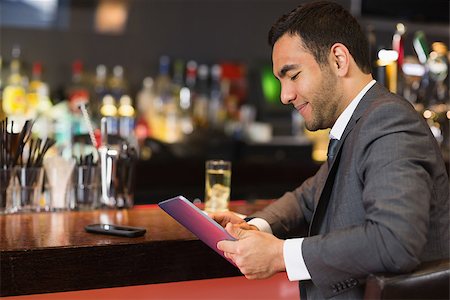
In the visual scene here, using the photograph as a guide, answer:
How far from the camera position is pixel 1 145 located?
2383mm

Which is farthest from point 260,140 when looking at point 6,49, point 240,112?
point 6,49

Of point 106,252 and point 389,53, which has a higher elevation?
point 389,53

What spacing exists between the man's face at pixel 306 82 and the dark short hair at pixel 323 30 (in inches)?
0.7

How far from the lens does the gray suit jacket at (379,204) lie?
1569 mm

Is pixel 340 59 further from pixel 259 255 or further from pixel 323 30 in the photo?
pixel 259 255

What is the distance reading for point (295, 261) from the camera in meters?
1.68

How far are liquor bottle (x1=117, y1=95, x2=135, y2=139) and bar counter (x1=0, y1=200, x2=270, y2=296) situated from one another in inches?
92.3

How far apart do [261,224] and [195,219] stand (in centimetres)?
40

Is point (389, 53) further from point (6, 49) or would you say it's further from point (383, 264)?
point (6, 49)

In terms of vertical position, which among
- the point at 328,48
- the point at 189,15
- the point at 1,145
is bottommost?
the point at 1,145

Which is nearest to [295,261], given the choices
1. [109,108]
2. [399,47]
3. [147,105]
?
[399,47]

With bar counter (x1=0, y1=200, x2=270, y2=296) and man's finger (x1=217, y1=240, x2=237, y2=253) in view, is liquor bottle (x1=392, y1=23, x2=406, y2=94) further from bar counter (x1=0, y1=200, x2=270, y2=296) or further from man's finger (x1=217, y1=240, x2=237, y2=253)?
man's finger (x1=217, y1=240, x2=237, y2=253)

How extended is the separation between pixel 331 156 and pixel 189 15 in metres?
3.22

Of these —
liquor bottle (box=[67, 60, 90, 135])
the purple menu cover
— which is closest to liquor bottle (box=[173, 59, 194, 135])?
liquor bottle (box=[67, 60, 90, 135])
